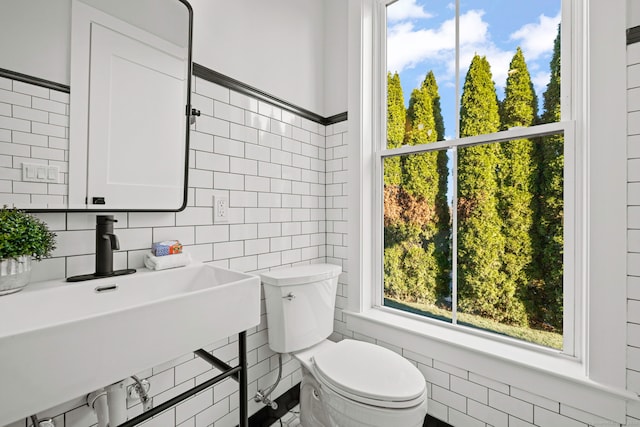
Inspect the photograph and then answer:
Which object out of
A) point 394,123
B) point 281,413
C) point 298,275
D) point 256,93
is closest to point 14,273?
point 298,275

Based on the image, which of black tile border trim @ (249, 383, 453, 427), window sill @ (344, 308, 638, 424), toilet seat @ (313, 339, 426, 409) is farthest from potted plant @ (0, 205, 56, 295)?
window sill @ (344, 308, 638, 424)

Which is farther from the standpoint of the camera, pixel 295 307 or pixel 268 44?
pixel 268 44

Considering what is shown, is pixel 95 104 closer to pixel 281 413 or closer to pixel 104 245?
pixel 104 245

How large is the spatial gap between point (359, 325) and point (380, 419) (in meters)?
0.72

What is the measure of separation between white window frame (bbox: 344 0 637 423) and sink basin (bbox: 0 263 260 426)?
1063 mm

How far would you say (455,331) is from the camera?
59.8 inches

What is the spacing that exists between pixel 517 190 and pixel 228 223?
1405 millimetres

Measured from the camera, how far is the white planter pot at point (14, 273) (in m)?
0.75

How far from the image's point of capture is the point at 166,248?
3.67 ft

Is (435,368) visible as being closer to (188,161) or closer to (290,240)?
(290,240)

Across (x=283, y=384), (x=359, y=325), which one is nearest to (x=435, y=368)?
(x=359, y=325)

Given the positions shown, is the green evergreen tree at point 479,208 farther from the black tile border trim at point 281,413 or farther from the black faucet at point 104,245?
the black faucet at point 104,245

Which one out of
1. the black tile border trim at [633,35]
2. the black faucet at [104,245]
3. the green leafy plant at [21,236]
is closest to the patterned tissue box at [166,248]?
the black faucet at [104,245]

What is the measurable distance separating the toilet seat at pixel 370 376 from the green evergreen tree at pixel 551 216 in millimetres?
685
